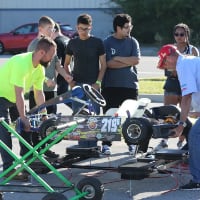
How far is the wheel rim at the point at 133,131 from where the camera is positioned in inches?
273

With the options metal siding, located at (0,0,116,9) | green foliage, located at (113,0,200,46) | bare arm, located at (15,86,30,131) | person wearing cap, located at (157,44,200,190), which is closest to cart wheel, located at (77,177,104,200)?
person wearing cap, located at (157,44,200,190)

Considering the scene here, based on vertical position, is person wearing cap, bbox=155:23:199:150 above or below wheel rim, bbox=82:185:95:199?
above

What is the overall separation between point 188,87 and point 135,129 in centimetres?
68

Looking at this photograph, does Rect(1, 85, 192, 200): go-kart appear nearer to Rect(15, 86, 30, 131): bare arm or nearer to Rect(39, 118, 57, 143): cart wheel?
Rect(39, 118, 57, 143): cart wheel

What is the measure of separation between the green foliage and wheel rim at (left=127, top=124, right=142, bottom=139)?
2847 centimetres

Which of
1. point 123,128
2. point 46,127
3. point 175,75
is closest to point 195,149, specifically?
point 123,128

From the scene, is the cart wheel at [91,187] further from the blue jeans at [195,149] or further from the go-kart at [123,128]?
the blue jeans at [195,149]

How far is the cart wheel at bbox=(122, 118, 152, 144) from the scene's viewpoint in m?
6.94

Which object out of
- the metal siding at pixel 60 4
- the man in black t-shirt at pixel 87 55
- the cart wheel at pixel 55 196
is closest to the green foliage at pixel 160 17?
the metal siding at pixel 60 4

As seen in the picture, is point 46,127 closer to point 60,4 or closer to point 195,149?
point 195,149

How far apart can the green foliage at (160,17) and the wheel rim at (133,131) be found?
28468 millimetres

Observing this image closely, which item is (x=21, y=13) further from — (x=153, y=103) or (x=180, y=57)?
(x=180, y=57)

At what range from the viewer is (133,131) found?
6.97m

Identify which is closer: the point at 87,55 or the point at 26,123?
the point at 26,123
